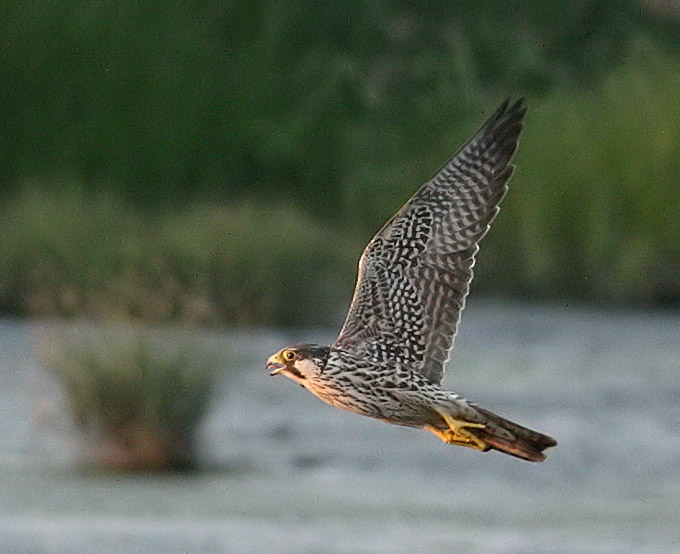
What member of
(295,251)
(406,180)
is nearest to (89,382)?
(295,251)

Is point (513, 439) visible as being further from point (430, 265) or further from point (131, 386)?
point (131, 386)

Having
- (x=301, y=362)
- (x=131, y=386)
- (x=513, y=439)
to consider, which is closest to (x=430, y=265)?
(x=301, y=362)

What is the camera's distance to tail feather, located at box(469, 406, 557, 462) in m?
5.38

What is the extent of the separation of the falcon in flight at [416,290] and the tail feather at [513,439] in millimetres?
315

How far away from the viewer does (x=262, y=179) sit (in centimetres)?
2589

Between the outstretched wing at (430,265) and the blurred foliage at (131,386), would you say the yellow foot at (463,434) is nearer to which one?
the outstretched wing at (430,265)

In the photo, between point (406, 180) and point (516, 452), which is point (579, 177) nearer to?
point (406, 180)

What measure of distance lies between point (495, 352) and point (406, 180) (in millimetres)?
1988

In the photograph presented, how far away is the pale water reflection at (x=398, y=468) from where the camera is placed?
17.2 metres

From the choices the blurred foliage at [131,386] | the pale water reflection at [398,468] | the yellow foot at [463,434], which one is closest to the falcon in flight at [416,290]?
the yellow foot at [463,434]

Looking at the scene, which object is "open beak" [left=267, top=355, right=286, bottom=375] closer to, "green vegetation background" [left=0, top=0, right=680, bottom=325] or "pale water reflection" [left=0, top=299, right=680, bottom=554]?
"pale water reflection" [left=0, top=299, right=680, bottom=554]

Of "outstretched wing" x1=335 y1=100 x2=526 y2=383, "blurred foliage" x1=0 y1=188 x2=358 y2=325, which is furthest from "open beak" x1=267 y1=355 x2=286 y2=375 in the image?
"blurred foliage" x1=0 y1=188 x2=358 y2=325

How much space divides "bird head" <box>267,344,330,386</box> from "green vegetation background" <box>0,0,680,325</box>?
15479mm

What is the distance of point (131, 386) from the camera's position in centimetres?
1564
